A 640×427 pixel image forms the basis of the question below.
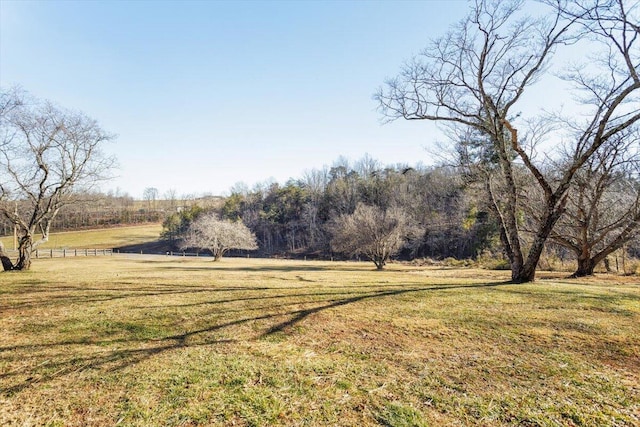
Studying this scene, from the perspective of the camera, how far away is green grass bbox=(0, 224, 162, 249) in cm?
6174

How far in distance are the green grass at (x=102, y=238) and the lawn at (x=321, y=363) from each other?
6707cm

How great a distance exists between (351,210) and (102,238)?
54.2m

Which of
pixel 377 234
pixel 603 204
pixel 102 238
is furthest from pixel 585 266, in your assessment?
pixel 102 238

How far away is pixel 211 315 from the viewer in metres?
5.50

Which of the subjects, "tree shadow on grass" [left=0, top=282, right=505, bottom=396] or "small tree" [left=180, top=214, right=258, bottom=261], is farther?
"small tree" [left=180, top=214, right=258, bottom=261]

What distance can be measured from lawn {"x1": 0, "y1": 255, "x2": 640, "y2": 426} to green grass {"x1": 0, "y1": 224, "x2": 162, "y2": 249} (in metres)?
67.1

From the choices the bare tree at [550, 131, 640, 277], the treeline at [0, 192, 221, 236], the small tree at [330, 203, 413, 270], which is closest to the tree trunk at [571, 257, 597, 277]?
the bare tree at [550, 131, 640, 277]

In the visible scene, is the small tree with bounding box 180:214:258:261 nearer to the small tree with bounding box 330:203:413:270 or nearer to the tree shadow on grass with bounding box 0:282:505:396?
the small tree with bounding box 330:203:413:270

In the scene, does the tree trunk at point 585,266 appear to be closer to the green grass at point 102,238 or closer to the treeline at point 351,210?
the treeline at point 351,210

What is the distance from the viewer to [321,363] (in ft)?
11.8

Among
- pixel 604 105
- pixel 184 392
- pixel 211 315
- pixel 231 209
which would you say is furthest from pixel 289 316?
pixel 231 209

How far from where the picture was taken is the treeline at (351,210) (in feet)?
128

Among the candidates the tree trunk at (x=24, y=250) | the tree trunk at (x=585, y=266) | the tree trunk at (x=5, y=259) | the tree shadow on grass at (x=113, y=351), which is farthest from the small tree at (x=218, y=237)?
the tree shadow on grass at (x=113, y=351)

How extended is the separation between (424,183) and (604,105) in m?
42.7
